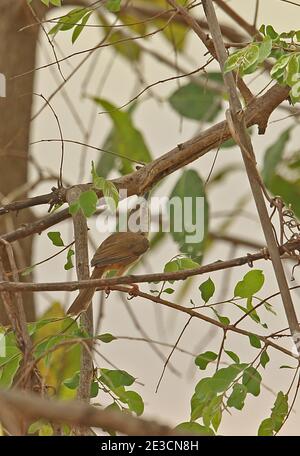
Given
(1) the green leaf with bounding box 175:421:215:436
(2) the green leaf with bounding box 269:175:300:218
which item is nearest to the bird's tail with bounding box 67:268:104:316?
(1) the green leaf with bounding box 175:421:215:436

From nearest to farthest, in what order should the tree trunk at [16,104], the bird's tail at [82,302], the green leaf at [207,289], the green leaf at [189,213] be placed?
the green leaf at [207,289] < the bird's tail at [82,302] < the green leaf at [189,213] < the tree trunk at [16,104]

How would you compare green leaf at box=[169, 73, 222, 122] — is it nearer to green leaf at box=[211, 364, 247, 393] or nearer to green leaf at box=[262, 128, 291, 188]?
green leaf at box=[262, 128, 291, 188]

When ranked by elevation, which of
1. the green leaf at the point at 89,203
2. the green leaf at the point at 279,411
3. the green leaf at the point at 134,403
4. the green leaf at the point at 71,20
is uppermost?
the green leaf at the point at 71,20

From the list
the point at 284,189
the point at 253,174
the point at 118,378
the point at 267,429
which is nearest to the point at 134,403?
the point at 118,378

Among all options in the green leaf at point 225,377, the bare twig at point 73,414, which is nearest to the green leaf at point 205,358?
the green leaf at point 225,377

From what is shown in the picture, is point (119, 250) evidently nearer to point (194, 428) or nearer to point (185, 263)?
point (185, 263)

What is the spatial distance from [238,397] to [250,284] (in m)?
0.14

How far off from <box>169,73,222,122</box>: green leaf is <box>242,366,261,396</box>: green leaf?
0.98 m

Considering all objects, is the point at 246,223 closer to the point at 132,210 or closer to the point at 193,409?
the point at 132,210

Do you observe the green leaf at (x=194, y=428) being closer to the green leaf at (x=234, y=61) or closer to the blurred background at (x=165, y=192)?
the green leaf at (x=234, y=61)

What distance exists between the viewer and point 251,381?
0.94 meters

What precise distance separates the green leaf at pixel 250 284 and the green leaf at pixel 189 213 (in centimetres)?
55

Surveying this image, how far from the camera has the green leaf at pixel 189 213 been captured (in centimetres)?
162

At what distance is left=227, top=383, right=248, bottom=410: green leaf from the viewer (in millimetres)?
906
